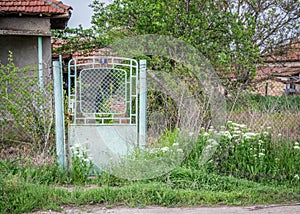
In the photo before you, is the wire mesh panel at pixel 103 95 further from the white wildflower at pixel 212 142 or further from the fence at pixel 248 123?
the white wildflower at pixel 212 142

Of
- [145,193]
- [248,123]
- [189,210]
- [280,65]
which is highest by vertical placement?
[280,65]

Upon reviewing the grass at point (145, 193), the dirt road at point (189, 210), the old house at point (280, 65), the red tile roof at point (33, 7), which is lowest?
the dirt road at point (189, 210)

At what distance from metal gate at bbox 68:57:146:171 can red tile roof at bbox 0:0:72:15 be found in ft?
11.0

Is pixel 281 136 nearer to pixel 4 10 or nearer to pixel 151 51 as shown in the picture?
pixel 151 51

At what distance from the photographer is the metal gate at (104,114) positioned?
15.7 ft

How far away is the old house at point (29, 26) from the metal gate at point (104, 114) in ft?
9.41

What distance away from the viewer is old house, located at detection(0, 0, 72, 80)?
7.57m

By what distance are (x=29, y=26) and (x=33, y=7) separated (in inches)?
18.8

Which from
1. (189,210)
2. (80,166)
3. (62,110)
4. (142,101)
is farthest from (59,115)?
(189,210)

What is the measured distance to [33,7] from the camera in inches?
304

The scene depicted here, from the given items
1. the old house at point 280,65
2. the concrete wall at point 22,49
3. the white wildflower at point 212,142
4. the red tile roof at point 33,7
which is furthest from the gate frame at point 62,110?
the old house at point 280,65

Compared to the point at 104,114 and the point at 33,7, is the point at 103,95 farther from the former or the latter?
the point at 33,7

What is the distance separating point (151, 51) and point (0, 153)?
3.80 m

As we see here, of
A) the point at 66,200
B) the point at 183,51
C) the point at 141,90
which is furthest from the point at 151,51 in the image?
the point at 66,200
